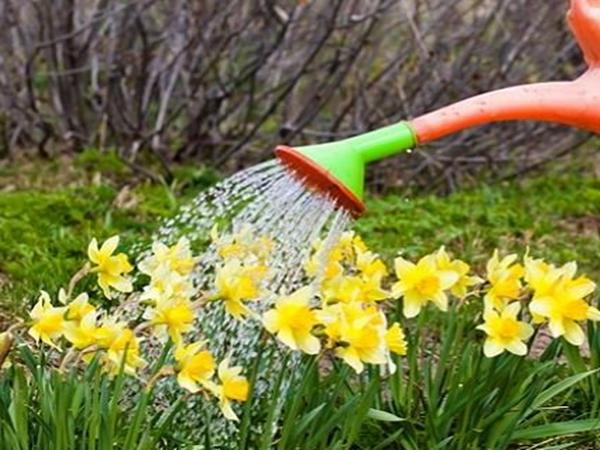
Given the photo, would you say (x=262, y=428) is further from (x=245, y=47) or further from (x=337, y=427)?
(x=245, y=47)

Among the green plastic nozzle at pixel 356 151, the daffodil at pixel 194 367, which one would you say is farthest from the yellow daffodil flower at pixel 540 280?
the daffodil at pixel 194 367

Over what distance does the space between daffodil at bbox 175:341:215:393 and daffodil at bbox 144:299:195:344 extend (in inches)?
1.7

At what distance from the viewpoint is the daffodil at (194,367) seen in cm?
190

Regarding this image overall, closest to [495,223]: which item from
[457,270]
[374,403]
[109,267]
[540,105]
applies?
[540,105]

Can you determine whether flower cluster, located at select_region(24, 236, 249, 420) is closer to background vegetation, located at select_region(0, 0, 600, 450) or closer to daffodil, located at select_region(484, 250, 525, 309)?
daffodil, located at select_region(484, 250, 525, 309)

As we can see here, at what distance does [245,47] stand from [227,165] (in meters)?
0.57

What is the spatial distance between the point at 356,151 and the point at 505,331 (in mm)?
404

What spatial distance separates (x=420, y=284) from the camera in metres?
2.06

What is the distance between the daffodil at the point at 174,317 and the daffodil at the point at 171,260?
164 millimetres

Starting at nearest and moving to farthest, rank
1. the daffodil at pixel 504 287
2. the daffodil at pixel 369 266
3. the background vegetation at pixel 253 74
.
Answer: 1. the daffodil at pixel 504 287
2. the daffodil at pixel 369 266
3. the background vegetation at pixel 253 74

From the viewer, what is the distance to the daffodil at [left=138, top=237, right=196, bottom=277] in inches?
84.7

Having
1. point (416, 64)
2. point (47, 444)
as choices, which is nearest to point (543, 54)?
point (416, 64)

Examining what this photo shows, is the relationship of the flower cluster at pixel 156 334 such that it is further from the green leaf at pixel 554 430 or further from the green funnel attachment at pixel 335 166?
the green leaf at pixel 554 430

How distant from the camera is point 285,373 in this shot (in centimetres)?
217
